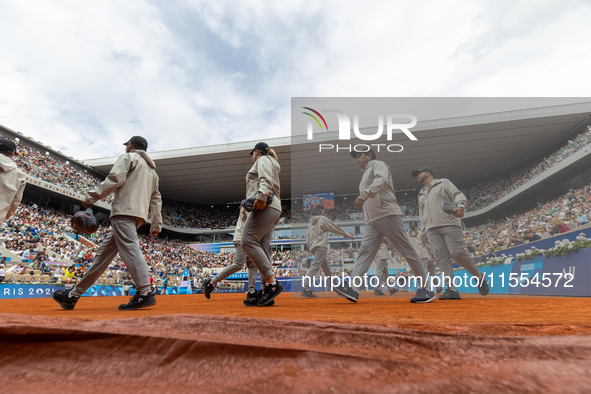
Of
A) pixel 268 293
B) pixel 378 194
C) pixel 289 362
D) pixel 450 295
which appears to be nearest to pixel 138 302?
pixel 268 293

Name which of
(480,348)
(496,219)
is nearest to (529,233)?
(496,219)

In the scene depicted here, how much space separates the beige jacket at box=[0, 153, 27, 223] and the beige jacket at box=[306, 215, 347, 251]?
14.1 feet

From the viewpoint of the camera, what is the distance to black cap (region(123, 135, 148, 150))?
3191mm

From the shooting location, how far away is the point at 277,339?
0.93 metres

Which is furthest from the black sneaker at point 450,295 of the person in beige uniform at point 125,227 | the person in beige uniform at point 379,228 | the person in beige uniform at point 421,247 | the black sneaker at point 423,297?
the person in beige uniform at point 125,227

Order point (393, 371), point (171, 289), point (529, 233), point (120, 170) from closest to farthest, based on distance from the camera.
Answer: point (393, 371)
point (120, 170)
point (529, 233)
point (171, 289)

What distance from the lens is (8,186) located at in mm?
3197

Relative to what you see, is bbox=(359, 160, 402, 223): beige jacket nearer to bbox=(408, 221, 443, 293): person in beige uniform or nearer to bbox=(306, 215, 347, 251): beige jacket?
bbox=(306, 215, 347, 251): beige jacket

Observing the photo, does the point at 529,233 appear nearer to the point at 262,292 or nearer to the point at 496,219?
the point at 496,219

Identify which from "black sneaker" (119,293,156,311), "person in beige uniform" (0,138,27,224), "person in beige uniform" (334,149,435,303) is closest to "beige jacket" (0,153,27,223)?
"person in beige uniform" (0,138,27,224)

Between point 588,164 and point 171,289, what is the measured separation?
673 inches

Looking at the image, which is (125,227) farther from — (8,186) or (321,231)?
(321,231)

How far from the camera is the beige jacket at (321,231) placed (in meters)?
5.91

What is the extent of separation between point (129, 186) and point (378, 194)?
8.89ft
